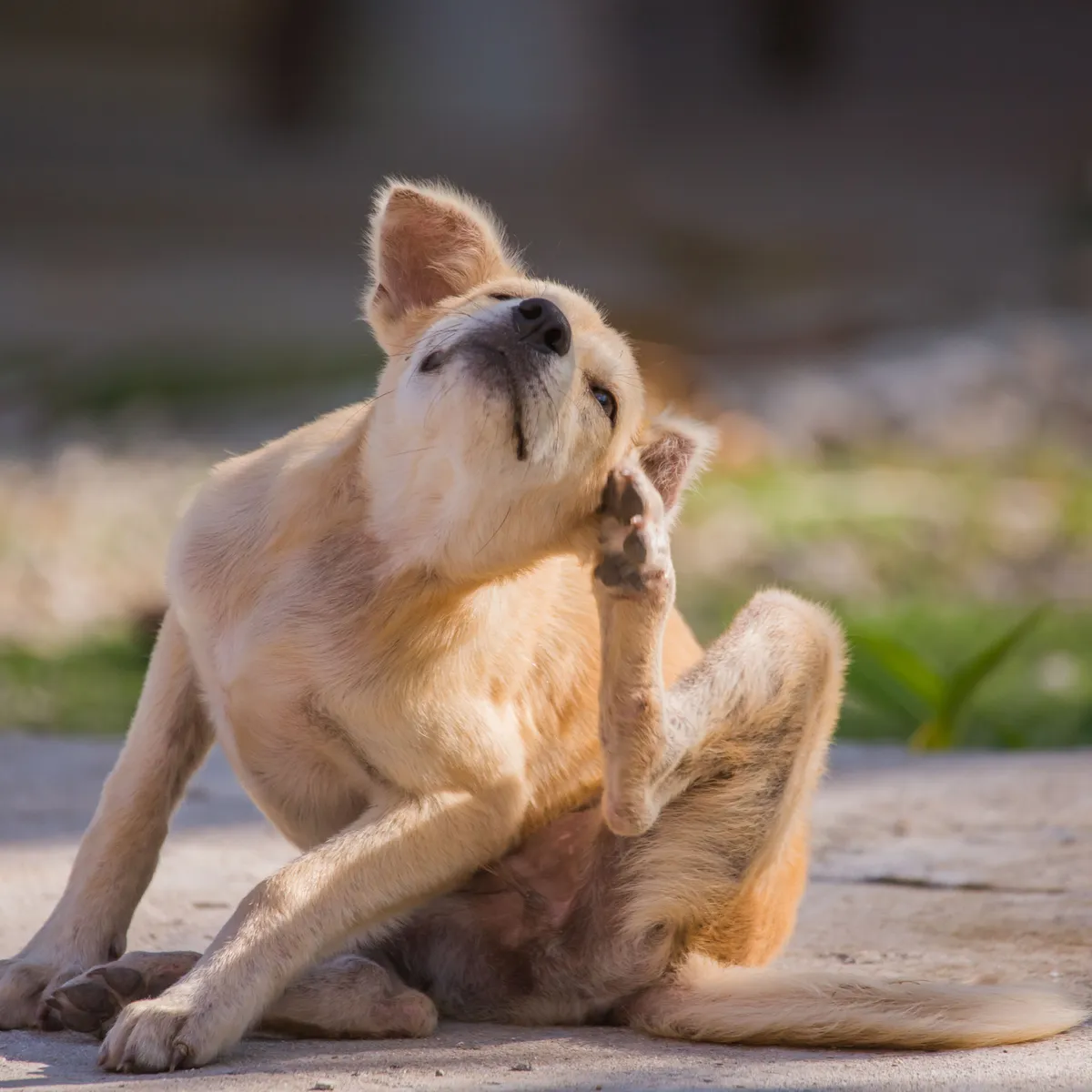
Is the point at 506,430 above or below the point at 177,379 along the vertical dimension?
below

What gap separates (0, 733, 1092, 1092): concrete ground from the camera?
9.27 ft

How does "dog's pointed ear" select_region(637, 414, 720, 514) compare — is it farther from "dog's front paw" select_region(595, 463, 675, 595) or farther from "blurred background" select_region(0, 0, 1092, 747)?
"blurred background" select_region(0, 0, 1092, 747)

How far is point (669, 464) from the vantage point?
3.43 meters

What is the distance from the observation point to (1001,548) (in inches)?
340

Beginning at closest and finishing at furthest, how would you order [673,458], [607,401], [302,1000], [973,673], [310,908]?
[310,908] → [302,1000] → [607,401] → [673,458] → [973,673]

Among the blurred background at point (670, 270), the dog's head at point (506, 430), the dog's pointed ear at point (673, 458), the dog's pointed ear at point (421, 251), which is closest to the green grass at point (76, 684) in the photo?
the blurred background at point (670, 270)

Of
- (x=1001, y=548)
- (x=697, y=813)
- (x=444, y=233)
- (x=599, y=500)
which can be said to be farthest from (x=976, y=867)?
(x=1001, y=548)

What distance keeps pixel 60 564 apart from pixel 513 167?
26.8 ft

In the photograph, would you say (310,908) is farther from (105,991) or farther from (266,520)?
(266,520)

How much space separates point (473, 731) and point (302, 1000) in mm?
554

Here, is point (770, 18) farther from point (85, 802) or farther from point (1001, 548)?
point (85, 802)

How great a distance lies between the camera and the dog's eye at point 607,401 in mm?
3311

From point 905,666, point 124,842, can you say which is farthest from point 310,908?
point 905,666

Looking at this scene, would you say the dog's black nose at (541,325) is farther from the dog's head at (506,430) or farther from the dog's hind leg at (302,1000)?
the dog's hind leg at (302,1000)
